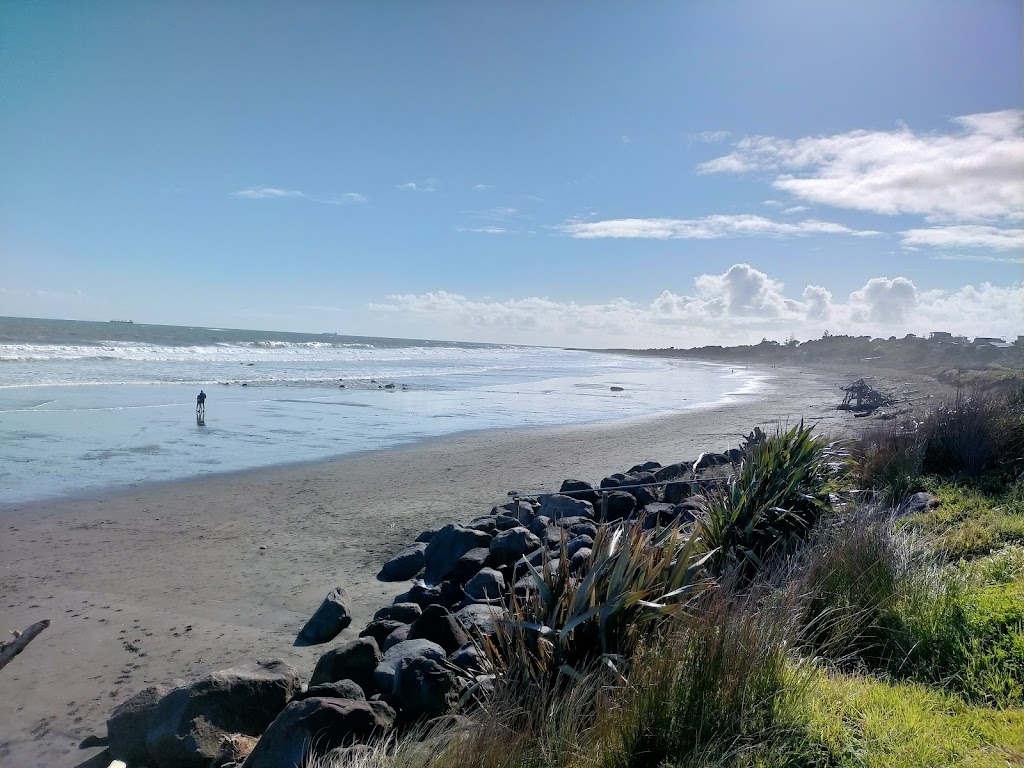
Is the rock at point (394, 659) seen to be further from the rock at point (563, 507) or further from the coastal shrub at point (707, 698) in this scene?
the rock at point (563, 507)

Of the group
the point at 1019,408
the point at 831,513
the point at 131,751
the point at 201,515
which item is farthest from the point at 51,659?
the point at 1019,408

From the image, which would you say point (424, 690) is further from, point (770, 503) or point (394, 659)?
point (770, 503)

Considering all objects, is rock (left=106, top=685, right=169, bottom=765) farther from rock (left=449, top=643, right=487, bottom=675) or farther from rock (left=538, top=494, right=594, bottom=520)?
rock (left=538, top=494, right=594, bottom=520)

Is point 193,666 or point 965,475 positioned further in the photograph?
point 965,475

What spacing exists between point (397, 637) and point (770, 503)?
11.0 feet

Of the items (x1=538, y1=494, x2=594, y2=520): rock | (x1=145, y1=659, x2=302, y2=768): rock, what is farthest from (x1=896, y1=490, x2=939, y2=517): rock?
(x1=145, y1=659, x2=302, y2=768): rock

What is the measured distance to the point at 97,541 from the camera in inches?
337

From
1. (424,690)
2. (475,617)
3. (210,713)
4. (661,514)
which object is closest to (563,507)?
(661,514)

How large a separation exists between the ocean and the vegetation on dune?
9636 mm

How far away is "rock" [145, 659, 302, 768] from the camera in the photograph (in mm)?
4098

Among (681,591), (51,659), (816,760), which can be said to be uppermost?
(681,591)

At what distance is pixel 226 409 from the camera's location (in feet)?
69.9

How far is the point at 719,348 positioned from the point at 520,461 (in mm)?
118777

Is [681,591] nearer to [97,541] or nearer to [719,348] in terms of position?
[97,541]
